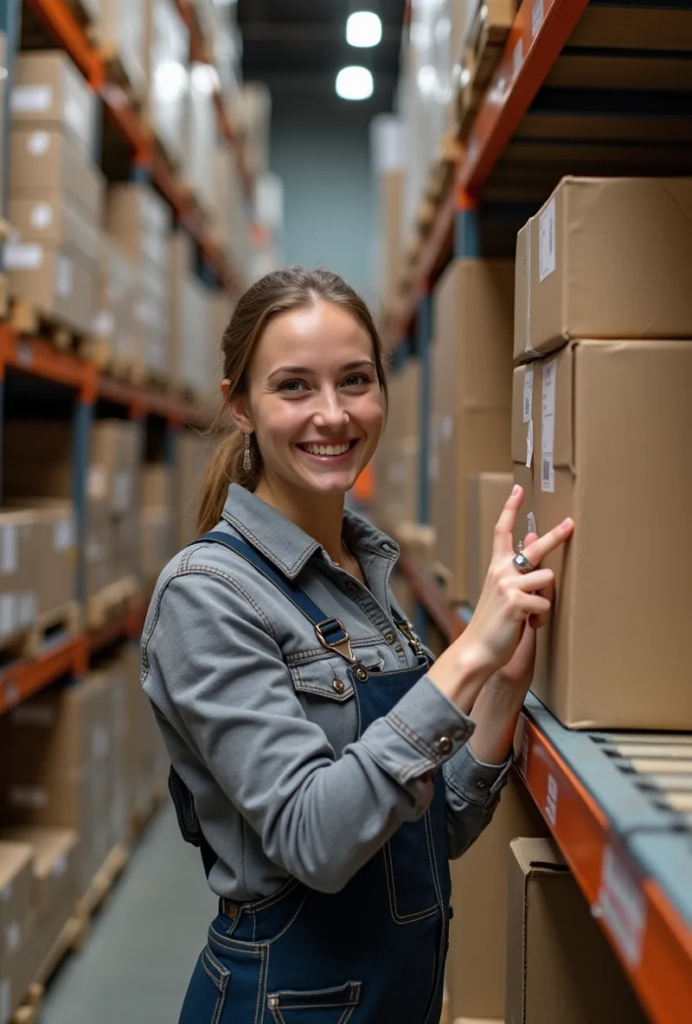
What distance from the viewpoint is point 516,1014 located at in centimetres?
155

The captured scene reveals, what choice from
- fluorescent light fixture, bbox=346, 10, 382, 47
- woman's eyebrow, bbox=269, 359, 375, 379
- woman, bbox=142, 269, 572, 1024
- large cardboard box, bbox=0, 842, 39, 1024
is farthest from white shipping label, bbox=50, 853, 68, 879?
fluorescent light fixture, bbox=346, 10, 382, 47

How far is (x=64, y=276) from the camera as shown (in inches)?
133

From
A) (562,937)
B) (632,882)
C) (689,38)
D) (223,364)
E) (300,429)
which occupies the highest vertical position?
(689,38)

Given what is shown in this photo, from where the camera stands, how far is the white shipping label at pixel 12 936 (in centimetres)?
282

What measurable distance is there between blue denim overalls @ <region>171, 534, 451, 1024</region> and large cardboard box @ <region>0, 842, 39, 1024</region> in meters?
1.50

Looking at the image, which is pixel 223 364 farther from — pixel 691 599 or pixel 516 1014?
pixel 516 1014

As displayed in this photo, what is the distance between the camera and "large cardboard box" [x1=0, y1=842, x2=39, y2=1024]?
278 cm

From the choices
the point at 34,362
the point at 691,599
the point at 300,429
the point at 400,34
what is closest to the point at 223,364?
the point at 300,429

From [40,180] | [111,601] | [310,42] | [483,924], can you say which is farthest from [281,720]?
[310,42]

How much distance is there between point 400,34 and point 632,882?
9330mm

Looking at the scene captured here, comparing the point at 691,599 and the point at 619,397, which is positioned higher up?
the point at 619,397

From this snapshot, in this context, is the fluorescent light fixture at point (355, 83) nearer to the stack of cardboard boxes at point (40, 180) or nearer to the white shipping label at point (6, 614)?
the stack of cardboard boxes at point (40, 180)

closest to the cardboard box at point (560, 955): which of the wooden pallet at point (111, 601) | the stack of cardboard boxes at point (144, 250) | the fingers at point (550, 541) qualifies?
the fingers at point (550, 541)

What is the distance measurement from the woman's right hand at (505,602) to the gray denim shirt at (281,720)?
Answer: 0.09 meters
